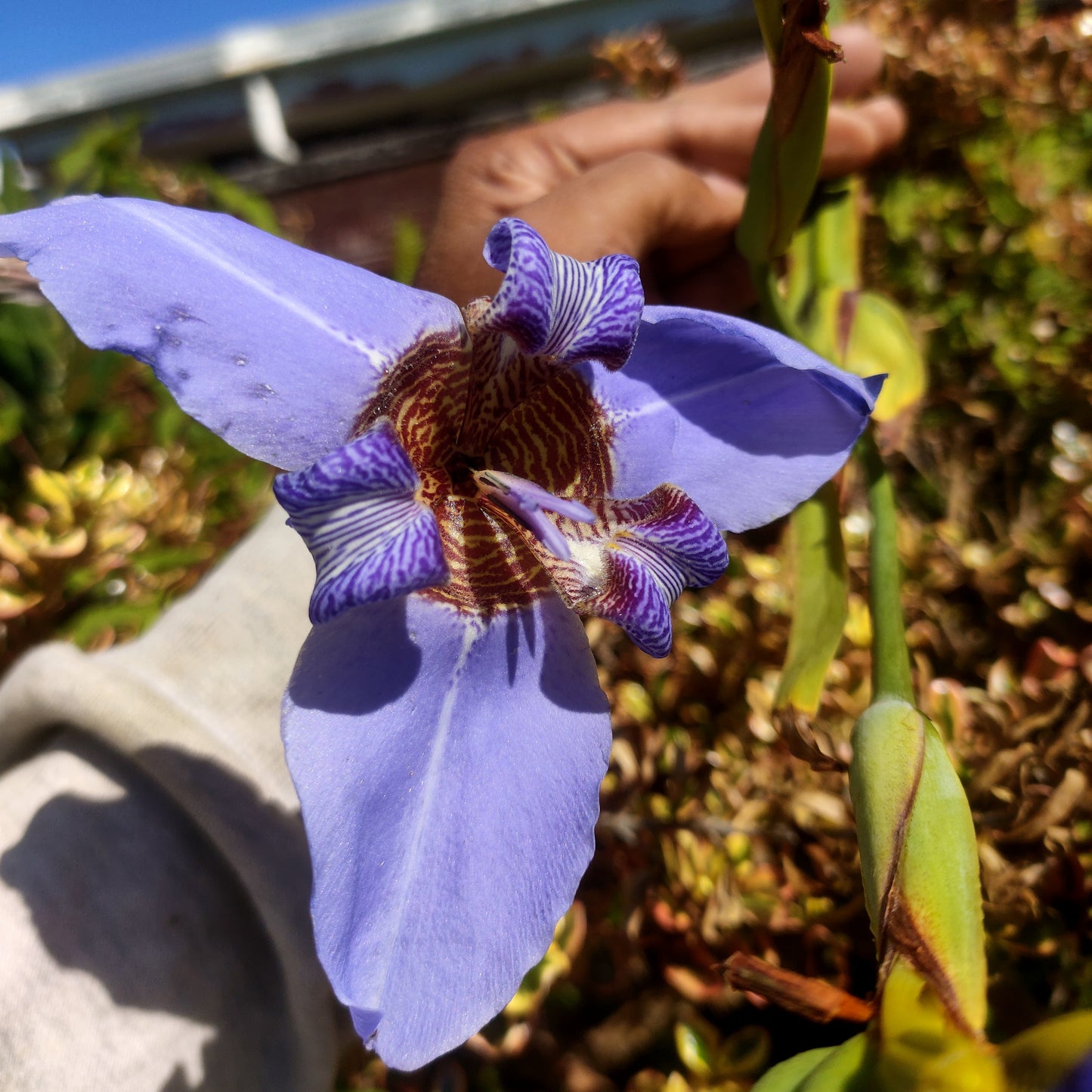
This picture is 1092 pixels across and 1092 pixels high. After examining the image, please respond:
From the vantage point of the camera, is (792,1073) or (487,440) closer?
(792,1073)

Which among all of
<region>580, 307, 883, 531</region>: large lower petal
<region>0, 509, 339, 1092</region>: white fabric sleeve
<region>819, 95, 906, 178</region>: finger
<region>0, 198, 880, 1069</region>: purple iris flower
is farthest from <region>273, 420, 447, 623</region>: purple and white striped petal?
<region>819, 95, 906, 178</region>: finger

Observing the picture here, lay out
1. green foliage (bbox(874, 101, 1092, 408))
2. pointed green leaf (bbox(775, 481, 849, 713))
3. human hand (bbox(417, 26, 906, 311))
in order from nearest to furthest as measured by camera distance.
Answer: pointed green leaf (bbox(775, 481, 849, 713)), human hand (bbox(417, 26, 906, 311)), green foliage (bbox(874, 101, 1092, 408))

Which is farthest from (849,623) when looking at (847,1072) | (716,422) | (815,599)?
(847,1072)

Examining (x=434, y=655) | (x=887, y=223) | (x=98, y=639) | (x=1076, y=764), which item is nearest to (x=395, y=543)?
(x=434, y=655)

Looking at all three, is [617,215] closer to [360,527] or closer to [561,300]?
[561,300]

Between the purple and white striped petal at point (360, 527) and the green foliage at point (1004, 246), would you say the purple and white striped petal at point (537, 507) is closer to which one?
the purple and white striped petal at point (360, 527)

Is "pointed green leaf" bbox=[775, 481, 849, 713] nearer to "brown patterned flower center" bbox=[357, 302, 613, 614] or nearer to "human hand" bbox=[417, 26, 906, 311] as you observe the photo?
"brown patterned flower center" bbox=[357, 302, 613, 614]
